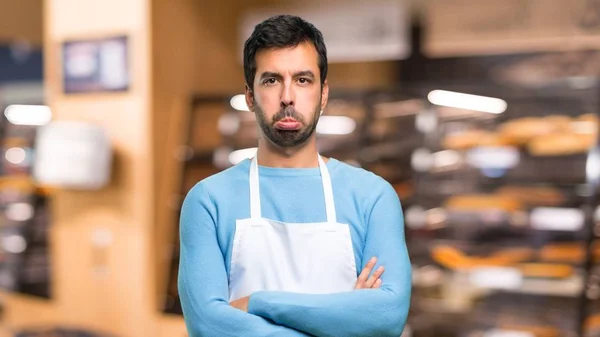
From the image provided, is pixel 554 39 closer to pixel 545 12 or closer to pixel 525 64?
pixel 545 12

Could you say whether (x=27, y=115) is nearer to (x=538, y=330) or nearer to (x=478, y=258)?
(x=478, y=258)

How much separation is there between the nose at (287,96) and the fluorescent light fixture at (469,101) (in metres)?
3.30

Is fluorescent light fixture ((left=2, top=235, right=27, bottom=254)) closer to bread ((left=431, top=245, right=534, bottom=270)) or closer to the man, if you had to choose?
bread ((left=431, top=245, right=534, bottom=270))

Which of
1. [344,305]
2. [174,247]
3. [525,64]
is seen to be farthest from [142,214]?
[344,305]

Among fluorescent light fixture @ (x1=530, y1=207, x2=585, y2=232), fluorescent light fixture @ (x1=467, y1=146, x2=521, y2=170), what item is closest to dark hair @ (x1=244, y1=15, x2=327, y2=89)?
fluorescent light fixture @ (x1=530, y1=207, x2=585, y2=232)

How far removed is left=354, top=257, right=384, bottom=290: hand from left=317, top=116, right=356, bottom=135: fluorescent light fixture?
11.4ft

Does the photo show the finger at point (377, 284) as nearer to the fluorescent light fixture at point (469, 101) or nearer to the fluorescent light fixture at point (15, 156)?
the fluorescent light fixture at point (469, 101)

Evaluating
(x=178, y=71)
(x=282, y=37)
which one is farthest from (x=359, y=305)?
(x=178, y=71)

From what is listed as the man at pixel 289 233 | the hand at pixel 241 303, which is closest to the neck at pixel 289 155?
the man at pixel 289 233

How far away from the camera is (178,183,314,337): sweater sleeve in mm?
1088

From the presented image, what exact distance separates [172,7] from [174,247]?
1472 mm

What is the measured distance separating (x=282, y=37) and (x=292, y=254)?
314 mm

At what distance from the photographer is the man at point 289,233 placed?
1070 mm

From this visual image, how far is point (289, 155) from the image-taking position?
1115mm
